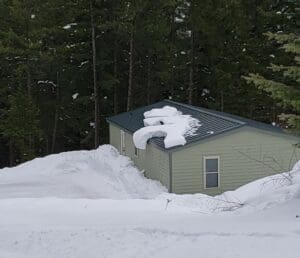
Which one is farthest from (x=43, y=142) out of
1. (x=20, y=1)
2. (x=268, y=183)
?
(x=268, y=183)

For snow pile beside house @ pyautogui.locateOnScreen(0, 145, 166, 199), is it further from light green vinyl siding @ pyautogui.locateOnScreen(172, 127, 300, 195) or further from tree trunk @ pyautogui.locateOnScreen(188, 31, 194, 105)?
tree trunk @ pyautogui.locateOnScreen(188, 31, 194, 105)

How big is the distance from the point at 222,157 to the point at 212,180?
901 mm

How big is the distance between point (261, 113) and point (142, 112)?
9.27 m

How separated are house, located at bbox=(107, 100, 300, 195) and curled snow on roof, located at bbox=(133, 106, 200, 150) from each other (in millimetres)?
266

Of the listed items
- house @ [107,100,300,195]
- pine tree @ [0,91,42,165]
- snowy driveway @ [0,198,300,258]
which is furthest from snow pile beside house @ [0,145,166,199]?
snowy driveway @ [0,198,300,258]

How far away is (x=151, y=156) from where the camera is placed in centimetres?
2077

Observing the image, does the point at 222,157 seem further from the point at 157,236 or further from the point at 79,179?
the point at 157,236

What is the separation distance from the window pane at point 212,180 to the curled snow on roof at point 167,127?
166 centimetres

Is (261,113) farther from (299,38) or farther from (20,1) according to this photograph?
(299,38)

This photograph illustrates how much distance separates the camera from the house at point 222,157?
18.8 meters

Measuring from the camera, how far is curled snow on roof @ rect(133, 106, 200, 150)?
1904cm

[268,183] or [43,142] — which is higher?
[268,183]

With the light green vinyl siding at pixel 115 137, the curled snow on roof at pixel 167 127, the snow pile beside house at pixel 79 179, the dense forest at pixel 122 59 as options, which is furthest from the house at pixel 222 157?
the dense forest at pixel 122 59

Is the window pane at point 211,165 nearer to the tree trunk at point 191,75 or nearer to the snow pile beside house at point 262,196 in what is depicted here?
the snow pile beside house at point 262,196
